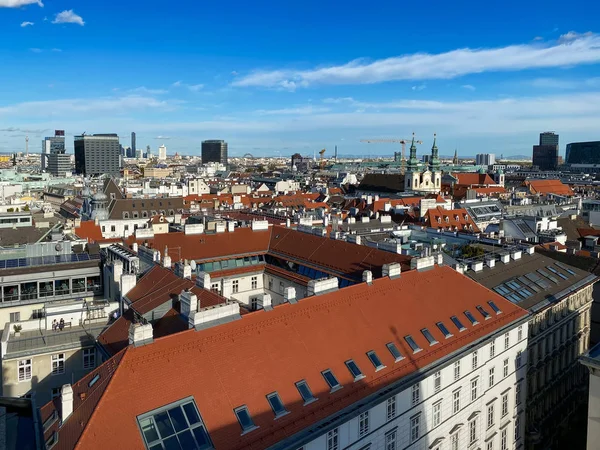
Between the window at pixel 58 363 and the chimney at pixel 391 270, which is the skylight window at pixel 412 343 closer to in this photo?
the chimney at pixel 391 270

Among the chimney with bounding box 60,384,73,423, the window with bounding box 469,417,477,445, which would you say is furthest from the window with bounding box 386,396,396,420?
the chimney with bounding box 60,384,73,423

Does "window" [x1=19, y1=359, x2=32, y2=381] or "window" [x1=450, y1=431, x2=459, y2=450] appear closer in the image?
"window" [x1=19, y1=359, x2=32, y2=381]

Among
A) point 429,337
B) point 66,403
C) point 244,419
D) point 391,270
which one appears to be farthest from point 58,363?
point 429,337

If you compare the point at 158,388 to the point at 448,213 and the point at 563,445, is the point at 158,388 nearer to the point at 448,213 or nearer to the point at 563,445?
the point at 563,445

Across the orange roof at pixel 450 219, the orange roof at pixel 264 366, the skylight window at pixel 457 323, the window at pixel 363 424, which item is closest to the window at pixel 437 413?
the orange roof at pixel 264 366

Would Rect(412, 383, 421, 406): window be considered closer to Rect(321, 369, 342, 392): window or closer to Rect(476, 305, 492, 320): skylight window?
Rect(321, 369, 342, 392): window

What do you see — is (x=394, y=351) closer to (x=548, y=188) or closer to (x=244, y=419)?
(x=244, y=419)
